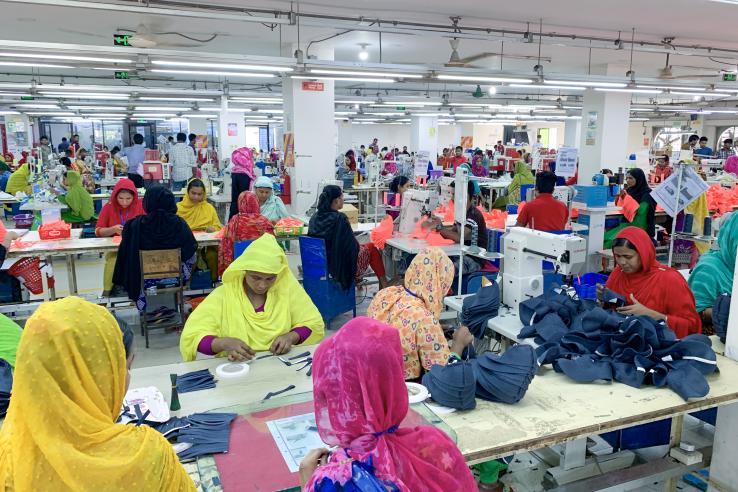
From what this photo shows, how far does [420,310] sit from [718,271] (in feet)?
6.12

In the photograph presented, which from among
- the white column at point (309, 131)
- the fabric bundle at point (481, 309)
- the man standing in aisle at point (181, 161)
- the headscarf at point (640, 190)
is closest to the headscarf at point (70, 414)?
the fabric bundle at point (481, 309)

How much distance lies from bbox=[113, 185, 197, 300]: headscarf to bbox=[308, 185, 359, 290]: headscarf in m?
1.29

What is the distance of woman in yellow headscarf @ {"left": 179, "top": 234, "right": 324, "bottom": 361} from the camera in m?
2.71

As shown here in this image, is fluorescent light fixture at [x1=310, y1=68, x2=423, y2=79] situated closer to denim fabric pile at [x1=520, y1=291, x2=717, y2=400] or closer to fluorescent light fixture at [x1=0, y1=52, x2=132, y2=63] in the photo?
fluorescent light fixture at [x1=0, y1=52, x2=132, y2=63]

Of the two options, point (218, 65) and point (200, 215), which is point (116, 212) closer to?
point (200, 215)

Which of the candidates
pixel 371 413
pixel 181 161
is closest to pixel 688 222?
pixel 371 413

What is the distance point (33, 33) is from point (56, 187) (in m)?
2.48

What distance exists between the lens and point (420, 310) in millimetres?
2674

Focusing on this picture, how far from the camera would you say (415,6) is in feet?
23.1

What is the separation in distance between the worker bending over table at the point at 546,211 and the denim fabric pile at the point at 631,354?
12.6ft

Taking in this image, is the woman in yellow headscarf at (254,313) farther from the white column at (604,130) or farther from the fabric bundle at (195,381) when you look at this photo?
the white column at (604,130)

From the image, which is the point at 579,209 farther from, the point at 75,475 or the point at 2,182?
the point at 2,182

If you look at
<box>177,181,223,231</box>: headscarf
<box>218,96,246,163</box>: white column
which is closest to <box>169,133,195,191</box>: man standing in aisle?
<box>218,96,246,163</box>: white column

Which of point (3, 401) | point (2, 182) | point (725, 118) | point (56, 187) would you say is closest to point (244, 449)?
point (3, 401)
